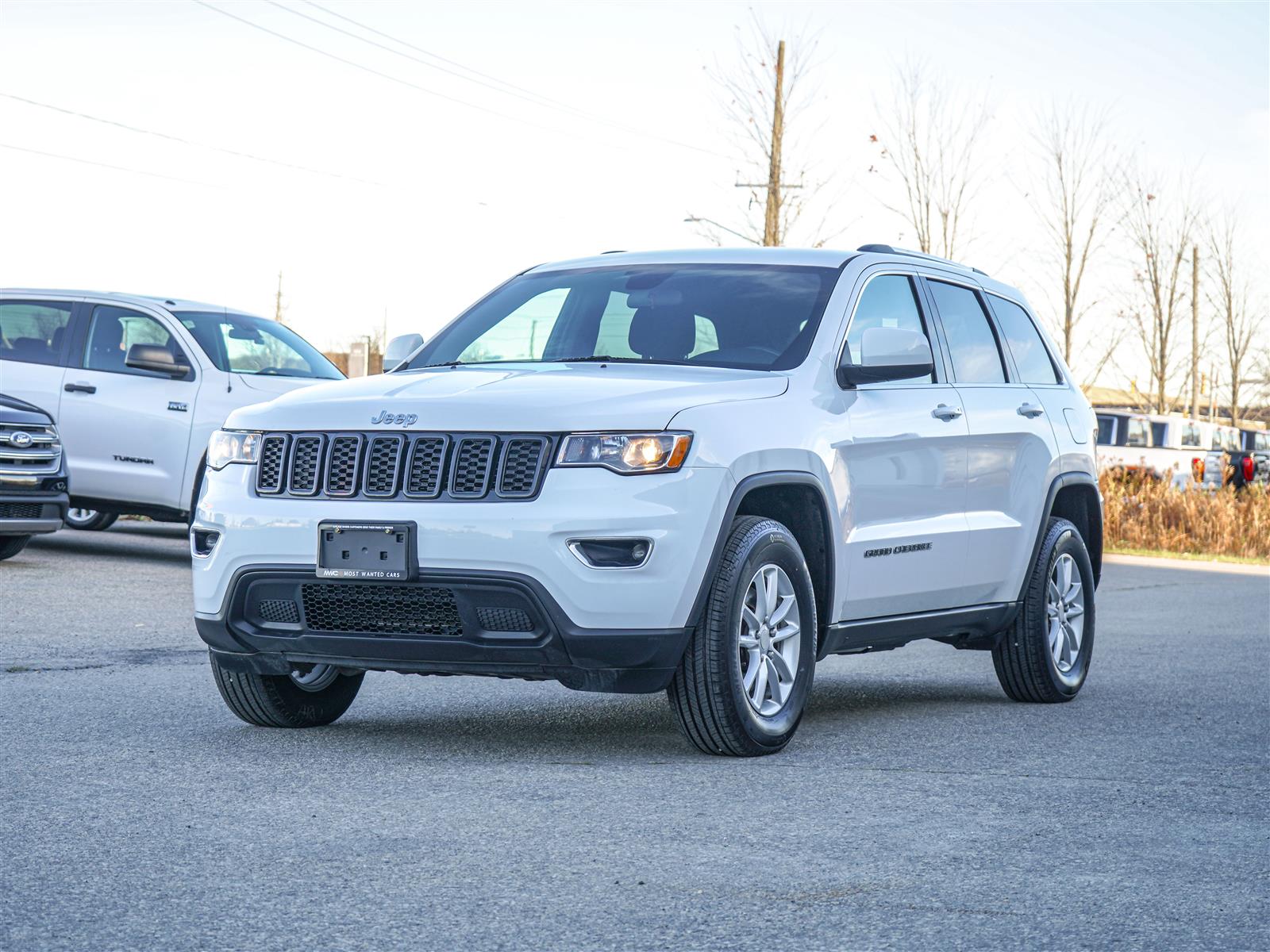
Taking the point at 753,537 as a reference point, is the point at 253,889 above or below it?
below

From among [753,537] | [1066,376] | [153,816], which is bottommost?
[153,816]

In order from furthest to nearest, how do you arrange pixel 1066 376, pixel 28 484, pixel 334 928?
pixel 28 484 → pixel 1066 376 → pixel 334 928

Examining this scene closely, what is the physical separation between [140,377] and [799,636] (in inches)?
344

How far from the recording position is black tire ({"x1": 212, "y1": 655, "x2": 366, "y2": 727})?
22.2ft

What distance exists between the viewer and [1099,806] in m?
5.70

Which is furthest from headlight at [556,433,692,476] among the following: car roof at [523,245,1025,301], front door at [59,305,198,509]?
front door at [59,305,198,509]

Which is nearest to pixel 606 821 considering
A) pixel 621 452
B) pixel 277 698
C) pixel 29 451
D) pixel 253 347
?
pixel 621 452

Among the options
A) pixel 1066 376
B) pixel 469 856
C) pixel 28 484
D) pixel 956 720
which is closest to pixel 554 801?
pixel 469 856

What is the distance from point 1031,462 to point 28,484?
7.33 m

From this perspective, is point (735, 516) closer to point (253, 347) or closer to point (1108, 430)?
point (253, 347)

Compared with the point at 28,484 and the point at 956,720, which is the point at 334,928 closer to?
the point at 956,720

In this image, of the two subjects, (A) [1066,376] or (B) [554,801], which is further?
(A) [1066,376]

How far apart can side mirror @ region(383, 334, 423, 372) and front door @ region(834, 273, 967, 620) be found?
74.8 inches

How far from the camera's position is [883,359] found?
22.7 feet
